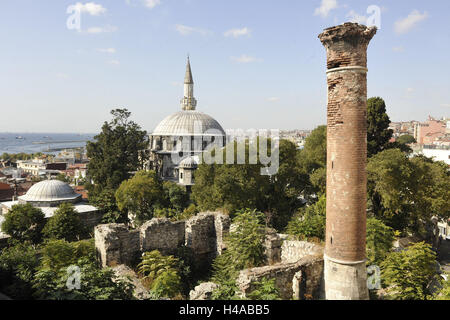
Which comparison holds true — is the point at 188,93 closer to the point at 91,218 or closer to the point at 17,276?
the point at 91,218

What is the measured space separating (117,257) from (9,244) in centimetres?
1009

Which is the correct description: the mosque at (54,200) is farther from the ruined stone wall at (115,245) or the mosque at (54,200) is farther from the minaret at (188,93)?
the minaret at (188,93)

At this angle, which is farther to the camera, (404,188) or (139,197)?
(139,197)

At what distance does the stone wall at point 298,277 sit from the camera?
8.20 metres

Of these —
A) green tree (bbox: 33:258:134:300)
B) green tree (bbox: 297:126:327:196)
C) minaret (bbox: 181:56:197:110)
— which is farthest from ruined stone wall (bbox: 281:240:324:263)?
minaret (bbox: 181:56:197:110)

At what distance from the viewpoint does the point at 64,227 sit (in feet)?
56.6

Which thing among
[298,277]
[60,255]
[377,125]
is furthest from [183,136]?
[298,277]

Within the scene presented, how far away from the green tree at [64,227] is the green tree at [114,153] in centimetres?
797

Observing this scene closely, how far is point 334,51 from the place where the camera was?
7.65 meters

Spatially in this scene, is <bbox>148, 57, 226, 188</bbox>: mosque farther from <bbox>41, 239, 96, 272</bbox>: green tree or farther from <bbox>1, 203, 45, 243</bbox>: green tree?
<bbox>41, 239, 96, 272</bbox>: green tree

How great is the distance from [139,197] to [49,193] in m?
7.38

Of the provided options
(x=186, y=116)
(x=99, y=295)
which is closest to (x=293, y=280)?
(x=99, y=295)

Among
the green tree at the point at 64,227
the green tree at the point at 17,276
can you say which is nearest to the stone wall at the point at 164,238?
the green tree at the point at 17,276

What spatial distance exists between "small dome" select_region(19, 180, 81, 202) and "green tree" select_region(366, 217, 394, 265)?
21.4 meters
